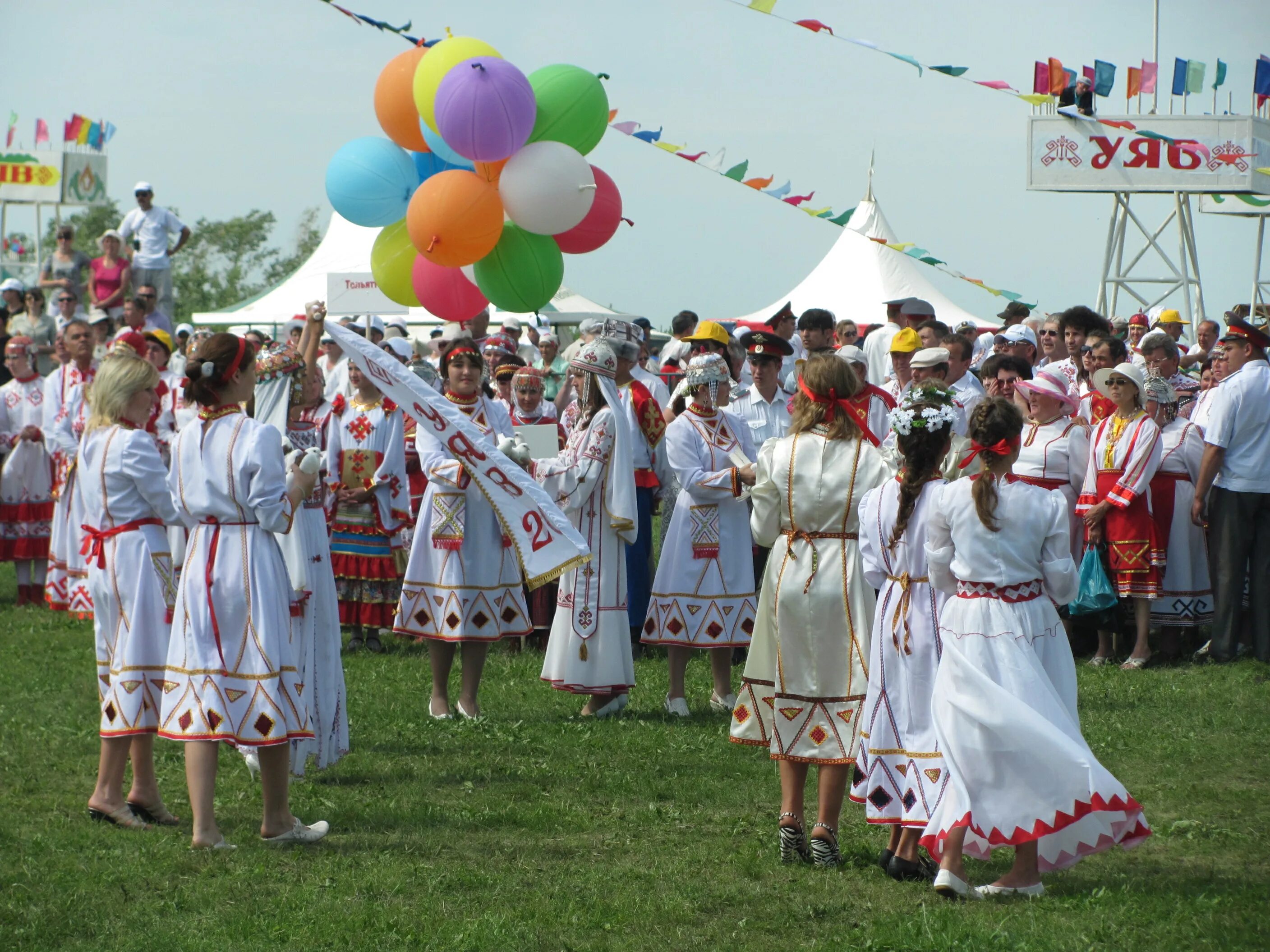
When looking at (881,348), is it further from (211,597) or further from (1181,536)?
(211,597)

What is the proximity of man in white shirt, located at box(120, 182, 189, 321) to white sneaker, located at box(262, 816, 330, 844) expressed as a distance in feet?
46.9

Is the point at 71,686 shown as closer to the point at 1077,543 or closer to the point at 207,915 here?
the point at 207,915

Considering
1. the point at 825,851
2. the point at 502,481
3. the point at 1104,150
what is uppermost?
the point at 1104,150

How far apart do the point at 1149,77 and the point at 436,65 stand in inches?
755

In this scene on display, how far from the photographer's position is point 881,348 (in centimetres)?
1334

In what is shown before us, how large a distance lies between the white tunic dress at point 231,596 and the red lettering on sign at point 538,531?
970mm

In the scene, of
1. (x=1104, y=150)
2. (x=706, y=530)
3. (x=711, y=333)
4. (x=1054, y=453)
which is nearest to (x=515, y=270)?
(x=706, y=530)

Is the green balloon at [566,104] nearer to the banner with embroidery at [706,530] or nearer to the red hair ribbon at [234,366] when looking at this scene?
the banner with embroidery at [706,530]

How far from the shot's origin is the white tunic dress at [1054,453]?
32.2ft

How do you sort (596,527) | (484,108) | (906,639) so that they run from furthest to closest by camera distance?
(596,527) → (484,108) → (906,639)

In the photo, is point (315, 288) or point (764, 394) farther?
point (315, 288)

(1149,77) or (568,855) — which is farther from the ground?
(1149,77)

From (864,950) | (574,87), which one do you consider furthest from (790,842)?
(574,87)

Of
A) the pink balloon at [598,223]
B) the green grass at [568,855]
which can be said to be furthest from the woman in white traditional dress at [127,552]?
the pink balloon at [598,223]
